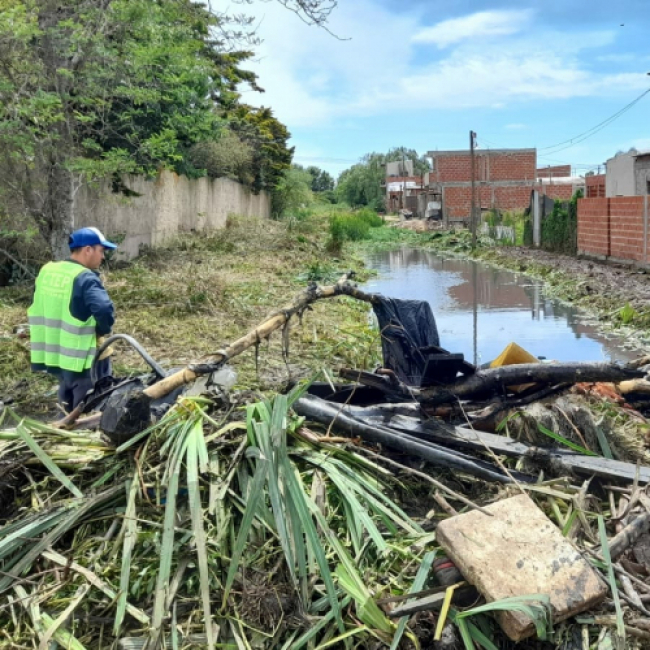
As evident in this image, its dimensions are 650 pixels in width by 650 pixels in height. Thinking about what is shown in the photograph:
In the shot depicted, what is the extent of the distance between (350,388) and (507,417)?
3.13 feet

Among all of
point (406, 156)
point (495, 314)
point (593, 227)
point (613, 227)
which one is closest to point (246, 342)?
point (495, 314)

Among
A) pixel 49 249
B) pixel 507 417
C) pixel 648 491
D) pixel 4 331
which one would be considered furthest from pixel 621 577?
pixel 49 249

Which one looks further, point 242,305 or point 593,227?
point 593,227

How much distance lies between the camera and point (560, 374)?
3746mm

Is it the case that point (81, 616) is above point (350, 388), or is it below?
below

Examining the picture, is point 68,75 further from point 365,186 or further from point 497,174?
point 365,186

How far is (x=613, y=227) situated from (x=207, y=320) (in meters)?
13.2

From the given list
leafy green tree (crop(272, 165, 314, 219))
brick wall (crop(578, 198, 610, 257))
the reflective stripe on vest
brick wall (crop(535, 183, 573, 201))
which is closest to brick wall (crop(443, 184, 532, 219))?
brick wall (crop(535, 183, 573, 201))

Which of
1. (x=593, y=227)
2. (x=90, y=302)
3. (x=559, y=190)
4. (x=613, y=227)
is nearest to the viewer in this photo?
(x=90, y=302)

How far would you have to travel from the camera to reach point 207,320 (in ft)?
30.2

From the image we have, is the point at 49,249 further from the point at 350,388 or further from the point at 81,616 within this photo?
the point at 81,616

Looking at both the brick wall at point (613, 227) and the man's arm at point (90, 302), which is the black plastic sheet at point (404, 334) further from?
the brick wall at point (613, 227)

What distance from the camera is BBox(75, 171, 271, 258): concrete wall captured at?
14.1 meters

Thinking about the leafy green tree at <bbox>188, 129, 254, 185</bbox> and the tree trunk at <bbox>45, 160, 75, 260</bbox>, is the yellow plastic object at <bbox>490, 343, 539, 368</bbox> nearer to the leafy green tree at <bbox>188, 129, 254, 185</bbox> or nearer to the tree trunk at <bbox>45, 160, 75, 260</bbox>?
the tree trunk at <bbox>45, 160, 75, 260</bbox>
